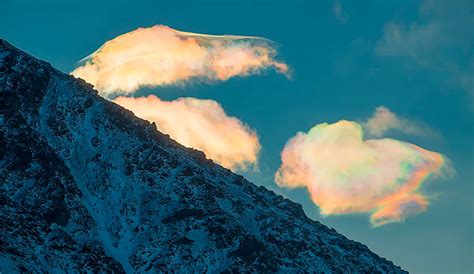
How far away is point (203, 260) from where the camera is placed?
186m

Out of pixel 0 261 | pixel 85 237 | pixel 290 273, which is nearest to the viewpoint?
pixel 0 261

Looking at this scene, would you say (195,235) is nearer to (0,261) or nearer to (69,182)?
(69,182)

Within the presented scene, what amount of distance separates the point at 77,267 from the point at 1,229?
63.8 ft

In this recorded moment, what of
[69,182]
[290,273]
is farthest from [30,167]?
[290,273]

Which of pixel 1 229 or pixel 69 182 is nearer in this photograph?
pixel 1 229

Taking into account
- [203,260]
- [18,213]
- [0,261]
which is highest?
[203,260]

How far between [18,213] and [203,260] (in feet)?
156

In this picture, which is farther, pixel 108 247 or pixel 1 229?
pixel 108 247

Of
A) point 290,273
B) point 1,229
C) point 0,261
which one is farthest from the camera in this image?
point 290,273

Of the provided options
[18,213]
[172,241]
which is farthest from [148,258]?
[18,213]

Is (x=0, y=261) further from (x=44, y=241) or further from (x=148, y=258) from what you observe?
(x=148, y=258)

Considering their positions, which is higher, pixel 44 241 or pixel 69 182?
pixel 69 182

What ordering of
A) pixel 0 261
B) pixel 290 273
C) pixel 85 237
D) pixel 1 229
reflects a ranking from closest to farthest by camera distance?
pixel 0 261
pixel 1 229
pixel 85 237
pixel 290 273

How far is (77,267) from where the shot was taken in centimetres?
16850
